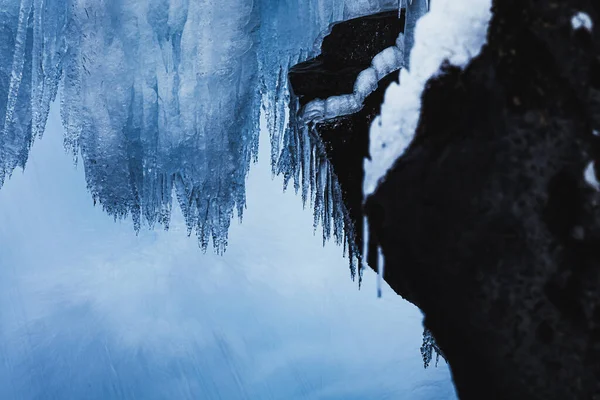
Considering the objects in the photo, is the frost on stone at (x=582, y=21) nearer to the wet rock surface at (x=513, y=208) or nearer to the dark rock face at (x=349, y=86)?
the wet rock surface at (x=513, y=208)

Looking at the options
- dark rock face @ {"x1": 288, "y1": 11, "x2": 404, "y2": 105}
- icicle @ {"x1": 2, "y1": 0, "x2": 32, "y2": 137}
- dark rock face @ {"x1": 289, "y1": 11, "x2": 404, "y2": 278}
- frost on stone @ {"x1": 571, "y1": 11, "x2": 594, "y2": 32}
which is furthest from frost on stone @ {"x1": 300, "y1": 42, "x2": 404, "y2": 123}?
icicle @ {"x1": 2, "y1": 0, "x2": 32, "y2": 137}

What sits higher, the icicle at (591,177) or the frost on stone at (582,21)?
the frost on stone at (582,21)

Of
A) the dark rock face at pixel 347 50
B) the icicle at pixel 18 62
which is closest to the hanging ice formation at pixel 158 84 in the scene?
the icicle at pixel 18 62

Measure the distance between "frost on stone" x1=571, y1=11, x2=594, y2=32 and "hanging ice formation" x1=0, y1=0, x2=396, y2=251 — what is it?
2136 millimetres

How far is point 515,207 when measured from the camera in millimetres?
1433

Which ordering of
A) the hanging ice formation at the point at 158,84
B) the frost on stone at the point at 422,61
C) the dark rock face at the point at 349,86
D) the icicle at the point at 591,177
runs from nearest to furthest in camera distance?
the icicle at the point at 591,177
the frost on stone at the point at 422,61
the dark rock face at the point at 349,86
the hanging ice formation at the point at 158,84

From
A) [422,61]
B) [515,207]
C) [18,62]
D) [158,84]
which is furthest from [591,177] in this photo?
[18,62]

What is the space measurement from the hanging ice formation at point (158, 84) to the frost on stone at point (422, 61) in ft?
6.15

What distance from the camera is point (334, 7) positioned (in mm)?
3402

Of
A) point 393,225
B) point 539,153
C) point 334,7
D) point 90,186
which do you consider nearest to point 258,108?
point 334,7

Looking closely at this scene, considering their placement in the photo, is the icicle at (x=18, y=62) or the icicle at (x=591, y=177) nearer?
the icicle at (x=591, y=177)

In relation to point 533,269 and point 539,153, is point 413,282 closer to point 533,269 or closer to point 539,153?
point 533,269

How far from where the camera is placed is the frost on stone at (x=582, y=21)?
1374 mm

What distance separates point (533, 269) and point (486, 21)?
0.58m
